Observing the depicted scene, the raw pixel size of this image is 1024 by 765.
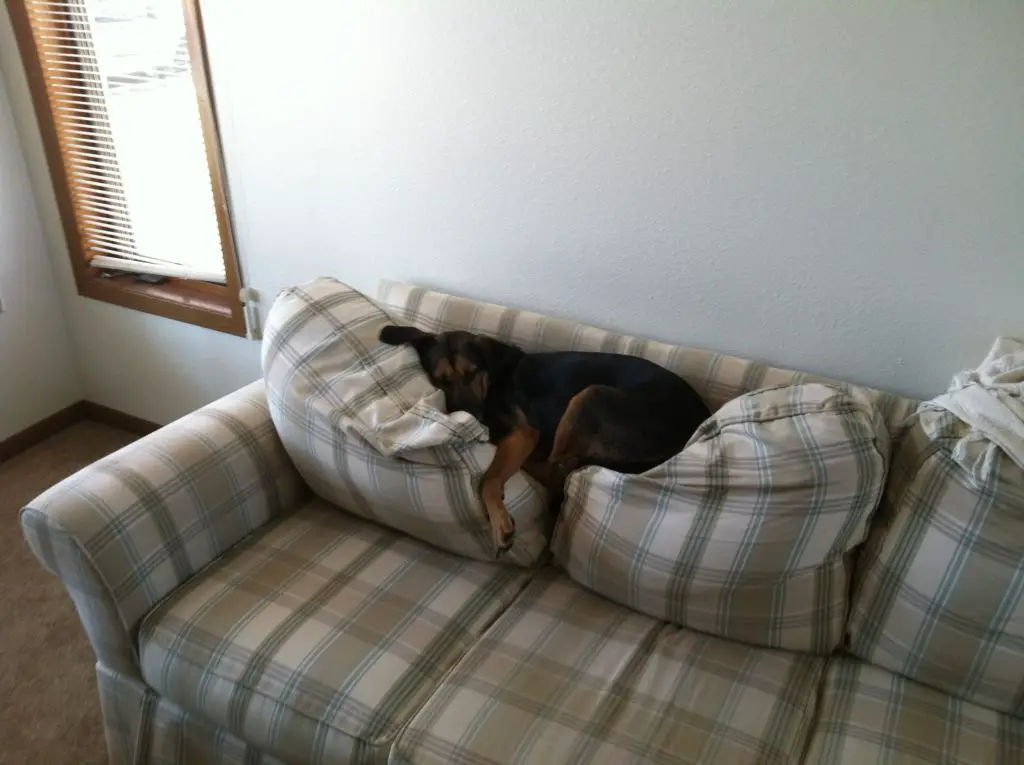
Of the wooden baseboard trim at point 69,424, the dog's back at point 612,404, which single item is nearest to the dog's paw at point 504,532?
the dog's back at point 612,404

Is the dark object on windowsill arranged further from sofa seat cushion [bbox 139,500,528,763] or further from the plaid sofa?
sofa seat cushion [bbox 139,500,528,763]

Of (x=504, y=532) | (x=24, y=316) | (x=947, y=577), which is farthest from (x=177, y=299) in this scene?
(x=947, y=577)

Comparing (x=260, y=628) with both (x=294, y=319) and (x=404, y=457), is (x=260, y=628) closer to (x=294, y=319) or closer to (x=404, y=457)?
(x=404, y=457)

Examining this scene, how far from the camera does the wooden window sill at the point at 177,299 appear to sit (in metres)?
2.38

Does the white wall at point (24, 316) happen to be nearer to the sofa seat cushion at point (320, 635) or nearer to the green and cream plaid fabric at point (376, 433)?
the green and cream plaid fabric at point (376, 433)

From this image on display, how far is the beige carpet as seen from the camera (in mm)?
1669

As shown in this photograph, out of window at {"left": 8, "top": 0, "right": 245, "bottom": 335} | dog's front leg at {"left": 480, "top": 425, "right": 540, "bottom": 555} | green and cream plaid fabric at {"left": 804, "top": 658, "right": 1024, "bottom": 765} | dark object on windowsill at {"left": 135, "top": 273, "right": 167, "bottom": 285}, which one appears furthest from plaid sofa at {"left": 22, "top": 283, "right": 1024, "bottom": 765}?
dark object on windowsill at {"left": 135, "top": 273, "right": 167, "bottom": 285}

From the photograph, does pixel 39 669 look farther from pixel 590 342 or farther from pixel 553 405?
pixel 590 342

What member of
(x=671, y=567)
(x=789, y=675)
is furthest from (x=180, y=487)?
(x=789, y=675)

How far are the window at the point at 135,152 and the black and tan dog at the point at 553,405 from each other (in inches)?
38.2

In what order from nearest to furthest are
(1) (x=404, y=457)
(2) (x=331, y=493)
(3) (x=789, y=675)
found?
1. (3) (x=789, y=675)
2. (1) (x=404, y=457)
3. (2) (x=331, y=493)

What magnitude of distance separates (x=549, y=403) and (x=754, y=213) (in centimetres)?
57

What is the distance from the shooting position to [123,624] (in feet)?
4.62

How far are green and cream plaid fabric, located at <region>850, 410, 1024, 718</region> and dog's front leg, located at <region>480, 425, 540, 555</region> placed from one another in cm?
63
